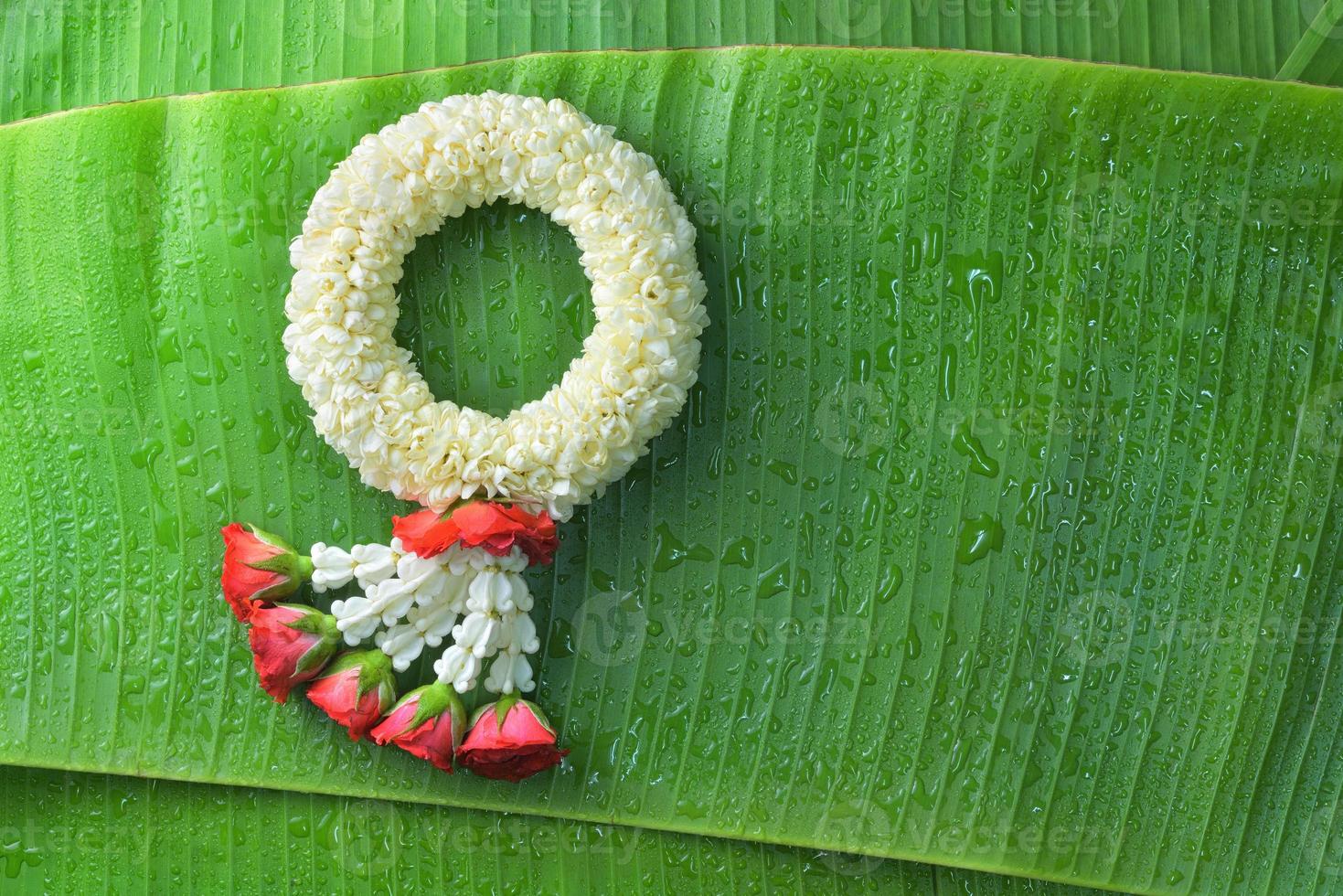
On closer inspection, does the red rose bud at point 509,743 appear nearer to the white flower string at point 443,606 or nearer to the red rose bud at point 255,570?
the white flower string at point 443,606

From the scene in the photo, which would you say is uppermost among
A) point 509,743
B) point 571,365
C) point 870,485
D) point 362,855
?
point 571,365

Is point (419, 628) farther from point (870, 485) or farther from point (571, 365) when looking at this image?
point (870, 485)

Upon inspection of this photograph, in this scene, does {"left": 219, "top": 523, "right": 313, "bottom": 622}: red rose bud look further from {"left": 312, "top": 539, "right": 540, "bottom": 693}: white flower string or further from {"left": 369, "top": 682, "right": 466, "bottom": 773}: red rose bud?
{"left": 369, "top": 682, "right": 466, "bottom": 773}: red rose bud

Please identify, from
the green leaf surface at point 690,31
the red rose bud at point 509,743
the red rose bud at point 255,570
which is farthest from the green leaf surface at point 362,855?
the green leaf surface at point 690,31

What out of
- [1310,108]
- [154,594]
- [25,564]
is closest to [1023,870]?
[1310,108]

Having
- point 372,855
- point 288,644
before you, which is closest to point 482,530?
point 288,644

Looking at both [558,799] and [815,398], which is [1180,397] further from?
[558,799]

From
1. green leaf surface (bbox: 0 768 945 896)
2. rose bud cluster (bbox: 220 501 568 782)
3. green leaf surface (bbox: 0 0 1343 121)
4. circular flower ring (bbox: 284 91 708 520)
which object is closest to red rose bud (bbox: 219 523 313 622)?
rose bud cluster (bbox: 220 501 568 782)
